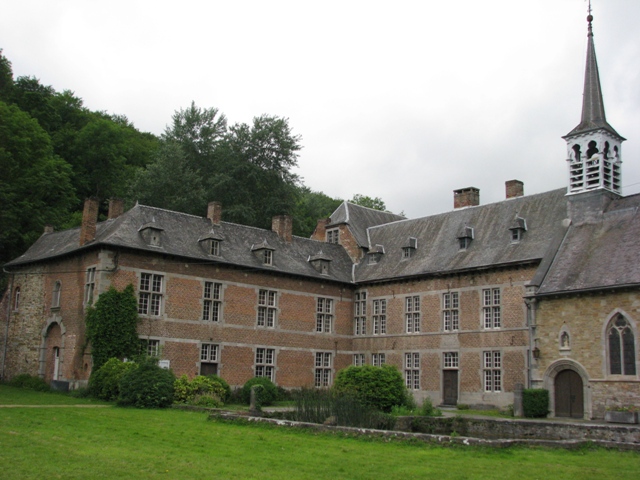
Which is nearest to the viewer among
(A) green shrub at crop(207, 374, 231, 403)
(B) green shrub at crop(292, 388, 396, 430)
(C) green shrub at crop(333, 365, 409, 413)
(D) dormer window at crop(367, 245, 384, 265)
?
(B) green shrub at crop(292, 388, 396, 430)

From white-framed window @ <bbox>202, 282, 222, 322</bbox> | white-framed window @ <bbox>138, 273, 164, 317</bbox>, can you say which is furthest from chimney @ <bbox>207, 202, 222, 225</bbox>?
white-framed window @ <bbox>138, 273, 164, 317</bbox>

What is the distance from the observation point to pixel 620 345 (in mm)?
24234

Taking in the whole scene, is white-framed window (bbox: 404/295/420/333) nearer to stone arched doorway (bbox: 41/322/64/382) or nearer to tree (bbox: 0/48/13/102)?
stone arched doorway (bbox: 41/322/64/382)

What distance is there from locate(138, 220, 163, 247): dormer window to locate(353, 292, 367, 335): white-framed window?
1195 centimetres

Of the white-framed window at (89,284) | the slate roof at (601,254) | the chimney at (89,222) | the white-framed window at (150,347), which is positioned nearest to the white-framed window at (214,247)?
the white-framed window at (150,347)

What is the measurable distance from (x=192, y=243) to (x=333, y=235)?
11037 mm

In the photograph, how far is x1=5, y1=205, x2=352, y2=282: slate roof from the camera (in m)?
29.8

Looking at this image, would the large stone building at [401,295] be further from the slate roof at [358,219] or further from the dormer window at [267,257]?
the slate roof at [358,219]

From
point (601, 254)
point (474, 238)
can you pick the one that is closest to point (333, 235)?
point (474, 238)

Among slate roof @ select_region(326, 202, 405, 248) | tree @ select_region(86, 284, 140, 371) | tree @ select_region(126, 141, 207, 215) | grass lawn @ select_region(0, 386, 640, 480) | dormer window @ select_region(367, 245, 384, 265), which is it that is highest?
tree @ select_region(126, 141, 207, 215)

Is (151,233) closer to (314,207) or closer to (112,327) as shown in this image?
(112,327)

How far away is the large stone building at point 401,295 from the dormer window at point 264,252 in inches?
3.1

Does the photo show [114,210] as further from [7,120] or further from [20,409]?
[20,409]

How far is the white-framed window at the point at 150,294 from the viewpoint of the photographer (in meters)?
29.3
